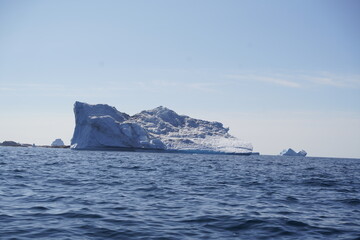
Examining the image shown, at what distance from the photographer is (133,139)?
312 ft

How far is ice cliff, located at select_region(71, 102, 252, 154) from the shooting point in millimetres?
89312

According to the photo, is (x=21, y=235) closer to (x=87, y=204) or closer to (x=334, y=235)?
(x=87, y=204)

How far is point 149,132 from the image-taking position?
4513 inches

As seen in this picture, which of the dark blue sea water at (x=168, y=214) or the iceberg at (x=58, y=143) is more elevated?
the dark blue sea water at (x=168, y=214)

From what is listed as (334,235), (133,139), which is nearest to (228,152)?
(133,139)

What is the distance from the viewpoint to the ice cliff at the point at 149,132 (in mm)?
89312

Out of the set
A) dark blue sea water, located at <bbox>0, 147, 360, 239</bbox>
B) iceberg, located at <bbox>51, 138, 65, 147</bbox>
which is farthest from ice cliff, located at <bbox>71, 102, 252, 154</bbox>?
dark blue sea water, located at <bbox>0, 147, 360, 239</bbox>

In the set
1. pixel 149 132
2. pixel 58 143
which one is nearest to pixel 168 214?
pixel 149 132

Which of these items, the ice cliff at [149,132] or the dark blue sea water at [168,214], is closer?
the dark blue sea water at [168,214]

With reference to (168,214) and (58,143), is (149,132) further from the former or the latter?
(168,214)

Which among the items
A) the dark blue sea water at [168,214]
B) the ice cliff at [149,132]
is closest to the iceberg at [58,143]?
the ice cliff at [149,132]

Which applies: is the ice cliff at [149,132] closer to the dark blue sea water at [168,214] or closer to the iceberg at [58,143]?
the iceberg at [58,143]

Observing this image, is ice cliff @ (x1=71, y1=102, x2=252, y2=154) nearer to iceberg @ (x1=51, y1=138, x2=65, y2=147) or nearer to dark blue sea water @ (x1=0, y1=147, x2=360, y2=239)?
iceberg @ (x1=51, y1=138, x2=65, y2=147)

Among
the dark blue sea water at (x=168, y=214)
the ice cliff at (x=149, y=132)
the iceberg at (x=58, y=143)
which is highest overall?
the ice cliff at (x=149, y=132)
